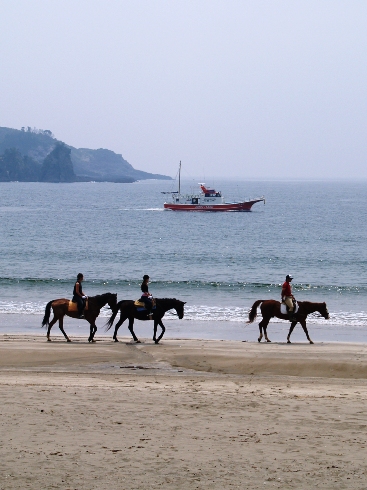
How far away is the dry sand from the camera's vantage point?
8.91 m

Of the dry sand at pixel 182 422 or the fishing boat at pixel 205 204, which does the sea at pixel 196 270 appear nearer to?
the dry sand at pixel 182 422

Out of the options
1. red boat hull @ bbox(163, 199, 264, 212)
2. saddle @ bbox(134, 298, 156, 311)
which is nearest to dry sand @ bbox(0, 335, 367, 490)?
saddle @ bbox(134, 298, 156, 311)

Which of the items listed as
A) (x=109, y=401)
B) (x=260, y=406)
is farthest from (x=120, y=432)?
(x=260, y=406)

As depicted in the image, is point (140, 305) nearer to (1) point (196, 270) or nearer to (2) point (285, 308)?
(2) point (285, 308)

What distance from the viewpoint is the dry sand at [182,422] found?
8.91 metres

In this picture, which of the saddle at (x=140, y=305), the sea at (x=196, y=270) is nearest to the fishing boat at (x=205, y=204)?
the sea at (x=196, y=270)

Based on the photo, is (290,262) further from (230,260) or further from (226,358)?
(226,358)

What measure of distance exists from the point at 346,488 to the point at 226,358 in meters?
8.76

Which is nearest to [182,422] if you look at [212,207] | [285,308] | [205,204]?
[285,308]

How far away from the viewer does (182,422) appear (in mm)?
10984

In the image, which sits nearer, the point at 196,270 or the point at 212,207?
the point at 196,270

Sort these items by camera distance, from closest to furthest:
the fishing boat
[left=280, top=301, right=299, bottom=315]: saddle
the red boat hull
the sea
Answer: [left=280, top=301, right=299, bottom=315]: saddle
the sea
the red boat hull
the fishing boat

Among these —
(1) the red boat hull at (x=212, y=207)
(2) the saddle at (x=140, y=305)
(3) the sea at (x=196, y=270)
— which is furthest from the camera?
(1) the red boat hull at (x=212, y=207)

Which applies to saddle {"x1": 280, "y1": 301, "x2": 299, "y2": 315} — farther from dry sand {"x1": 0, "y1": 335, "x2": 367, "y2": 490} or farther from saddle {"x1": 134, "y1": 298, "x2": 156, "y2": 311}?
saddle {"x1": 134, "y1": 298, "x2": 156, "y2": 311}
